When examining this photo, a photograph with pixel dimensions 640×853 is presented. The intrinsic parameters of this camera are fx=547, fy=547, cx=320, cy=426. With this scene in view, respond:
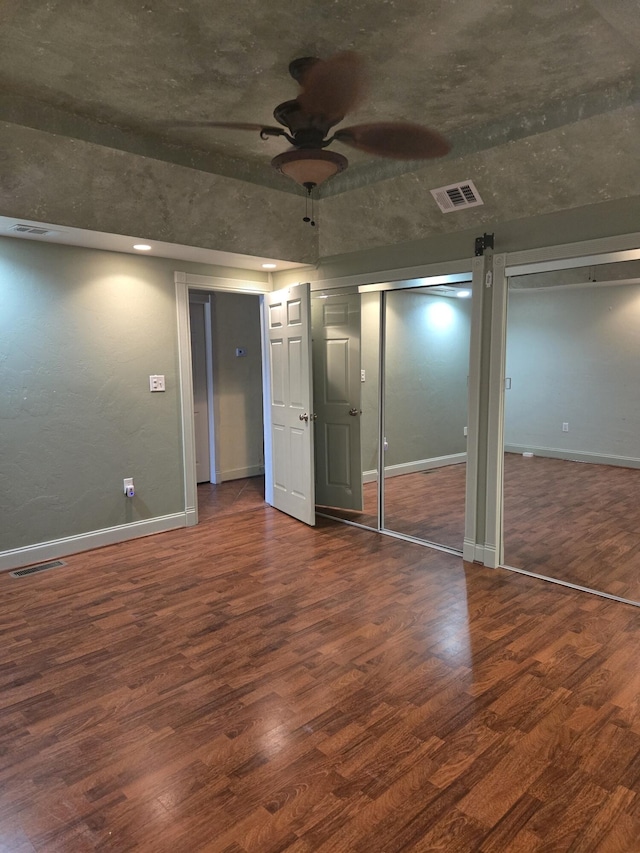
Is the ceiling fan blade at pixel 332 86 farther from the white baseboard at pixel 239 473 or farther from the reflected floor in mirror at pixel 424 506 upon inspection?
the white baseboard at pixel 239 473

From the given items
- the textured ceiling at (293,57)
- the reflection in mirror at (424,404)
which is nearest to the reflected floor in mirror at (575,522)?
the reflection in mirror at (424,404)

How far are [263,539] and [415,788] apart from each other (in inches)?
107

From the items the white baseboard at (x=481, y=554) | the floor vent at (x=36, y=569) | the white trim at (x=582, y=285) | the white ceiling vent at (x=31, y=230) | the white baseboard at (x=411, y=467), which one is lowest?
the floor vent at (x=36, y=569)

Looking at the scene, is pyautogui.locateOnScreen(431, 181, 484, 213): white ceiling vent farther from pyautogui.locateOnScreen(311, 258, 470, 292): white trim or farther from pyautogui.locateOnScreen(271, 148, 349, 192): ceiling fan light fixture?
pyautogui.locateOnScreen(271, 148, 349, 192): ceiling fan light fixture

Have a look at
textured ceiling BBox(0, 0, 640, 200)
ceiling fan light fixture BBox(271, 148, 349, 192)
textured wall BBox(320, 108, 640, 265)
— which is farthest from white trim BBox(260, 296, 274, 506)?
ceiling fan light fixture BBox(271, 148, 349, 192)

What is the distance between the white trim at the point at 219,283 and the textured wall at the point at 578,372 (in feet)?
7.67

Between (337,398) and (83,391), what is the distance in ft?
6.92

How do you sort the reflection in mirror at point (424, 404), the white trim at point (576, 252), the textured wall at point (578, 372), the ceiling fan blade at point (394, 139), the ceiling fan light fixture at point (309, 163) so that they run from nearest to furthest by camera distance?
1. the ceiling fan light fixture at point (309, 163)
2. the ceiling fan blade at point (394, 139)
3. the white trim at point (576, 252)
4. the textured wall at point (578, 372)
5. the reflection in mirror at point (424, 404)

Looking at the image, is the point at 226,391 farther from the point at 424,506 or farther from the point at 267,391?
the point at 424,506

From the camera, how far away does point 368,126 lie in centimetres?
243

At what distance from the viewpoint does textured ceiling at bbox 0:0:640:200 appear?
2.13m

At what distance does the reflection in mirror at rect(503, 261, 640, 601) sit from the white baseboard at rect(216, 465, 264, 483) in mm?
3042

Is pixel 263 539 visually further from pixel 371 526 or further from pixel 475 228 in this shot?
pixel 475 228

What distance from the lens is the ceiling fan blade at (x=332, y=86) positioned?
2.48 meters
